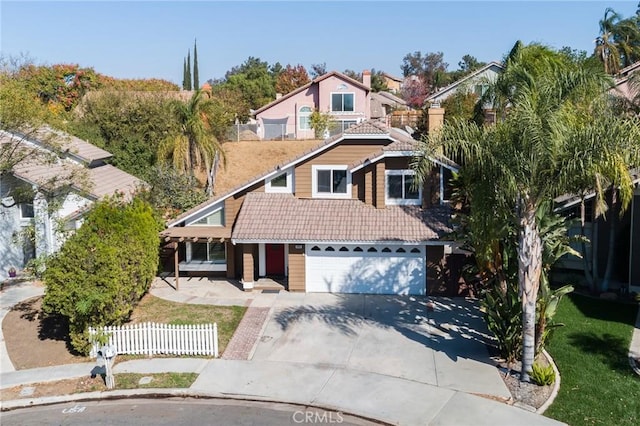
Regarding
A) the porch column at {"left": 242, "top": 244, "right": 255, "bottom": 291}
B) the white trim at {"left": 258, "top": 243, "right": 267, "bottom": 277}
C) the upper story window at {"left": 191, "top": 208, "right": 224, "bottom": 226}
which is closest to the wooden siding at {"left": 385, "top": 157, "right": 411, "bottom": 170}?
the white trim at {"left": 258, "top": 243, "right": 267, "bottom": 277}

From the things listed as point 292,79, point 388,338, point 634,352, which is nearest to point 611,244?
point 634,352

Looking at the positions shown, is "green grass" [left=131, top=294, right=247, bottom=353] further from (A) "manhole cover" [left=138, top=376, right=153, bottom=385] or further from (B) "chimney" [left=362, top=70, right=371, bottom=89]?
(B) "chimney" [left=362, top=70, right=371, bottom=89]

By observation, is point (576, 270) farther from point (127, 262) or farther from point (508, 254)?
point (127, 262)

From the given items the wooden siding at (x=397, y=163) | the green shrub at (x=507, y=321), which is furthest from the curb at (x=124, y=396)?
the wooden siding at (x=397, y=163)

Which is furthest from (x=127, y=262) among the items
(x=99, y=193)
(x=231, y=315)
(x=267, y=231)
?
(x=99, y=193)

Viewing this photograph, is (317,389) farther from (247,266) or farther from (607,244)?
(607,244)

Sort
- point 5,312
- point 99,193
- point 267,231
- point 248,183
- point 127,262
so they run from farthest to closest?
point 99,193
point 248,183
point 267,231
point 5,312
point 127,262
